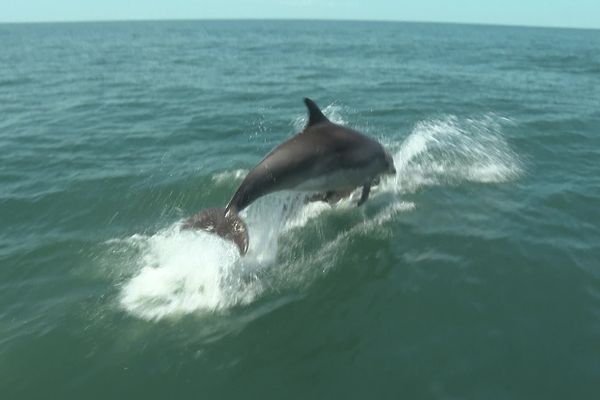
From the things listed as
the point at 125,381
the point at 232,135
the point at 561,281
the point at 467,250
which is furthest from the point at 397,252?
the point at 232,135

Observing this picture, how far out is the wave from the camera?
370 inches

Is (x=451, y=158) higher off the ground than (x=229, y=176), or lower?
higher

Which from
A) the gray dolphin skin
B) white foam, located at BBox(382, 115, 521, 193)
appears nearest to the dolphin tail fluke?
the gray dolphin skin

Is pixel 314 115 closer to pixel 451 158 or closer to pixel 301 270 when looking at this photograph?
pixel 301 270

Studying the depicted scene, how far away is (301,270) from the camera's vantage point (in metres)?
10.1

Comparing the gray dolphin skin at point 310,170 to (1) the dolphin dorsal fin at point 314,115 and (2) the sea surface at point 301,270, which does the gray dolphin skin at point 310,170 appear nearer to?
(1) the dolphin dorsal fin at point 314,115

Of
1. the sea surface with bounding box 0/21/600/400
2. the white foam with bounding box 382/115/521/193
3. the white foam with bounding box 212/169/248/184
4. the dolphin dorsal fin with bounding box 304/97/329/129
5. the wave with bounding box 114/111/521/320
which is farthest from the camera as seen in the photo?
the white foam with bounding box 212/169/248/184

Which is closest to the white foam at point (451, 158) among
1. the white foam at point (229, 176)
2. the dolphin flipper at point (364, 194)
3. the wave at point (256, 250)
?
the wave at point (256, 250)

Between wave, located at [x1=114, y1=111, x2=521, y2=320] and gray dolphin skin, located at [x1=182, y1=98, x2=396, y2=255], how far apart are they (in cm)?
45

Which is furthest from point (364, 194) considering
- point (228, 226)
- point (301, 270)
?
point (228, 226)

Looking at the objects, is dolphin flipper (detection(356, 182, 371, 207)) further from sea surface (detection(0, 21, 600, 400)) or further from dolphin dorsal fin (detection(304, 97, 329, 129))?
dolphin dorsal fin (detection(304, 97, 329, 129))

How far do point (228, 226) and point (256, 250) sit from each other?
4.39 feet

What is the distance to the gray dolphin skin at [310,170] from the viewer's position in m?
9.55

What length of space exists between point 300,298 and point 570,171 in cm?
1019
